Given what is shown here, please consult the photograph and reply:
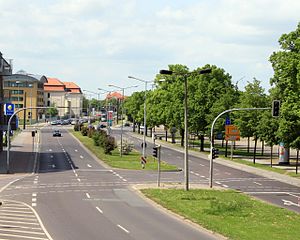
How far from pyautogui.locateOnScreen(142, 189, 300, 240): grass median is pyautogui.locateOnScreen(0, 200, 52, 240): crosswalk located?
7742 mm

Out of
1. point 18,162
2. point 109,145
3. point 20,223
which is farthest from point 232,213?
point 109,145

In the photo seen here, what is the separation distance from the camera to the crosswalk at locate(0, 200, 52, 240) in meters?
24.4

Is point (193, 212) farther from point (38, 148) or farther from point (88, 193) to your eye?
point (38, 148)

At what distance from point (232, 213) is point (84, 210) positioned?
26.9 feet

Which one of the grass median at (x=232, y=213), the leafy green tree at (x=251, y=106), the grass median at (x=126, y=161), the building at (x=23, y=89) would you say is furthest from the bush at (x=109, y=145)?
the building at (x=23, y=89)

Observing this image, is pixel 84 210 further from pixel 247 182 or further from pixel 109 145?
pixel 109 145

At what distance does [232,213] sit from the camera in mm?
32875

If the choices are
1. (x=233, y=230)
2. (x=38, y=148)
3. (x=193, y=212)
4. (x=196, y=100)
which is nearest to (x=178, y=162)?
(x=196, y=100)

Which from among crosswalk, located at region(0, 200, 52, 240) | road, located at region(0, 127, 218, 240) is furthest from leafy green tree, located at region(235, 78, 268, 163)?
crosswalk, located at region(0, 200, 52, 240)

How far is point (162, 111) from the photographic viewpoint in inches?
4483

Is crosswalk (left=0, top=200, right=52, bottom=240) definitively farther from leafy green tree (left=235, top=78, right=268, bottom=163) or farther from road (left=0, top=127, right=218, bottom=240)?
leafy green tree (left=235, top=78, right=268, bottom=163)

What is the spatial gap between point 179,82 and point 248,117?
91.2ft

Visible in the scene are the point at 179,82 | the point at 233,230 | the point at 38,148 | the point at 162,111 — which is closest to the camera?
the point at 233,230

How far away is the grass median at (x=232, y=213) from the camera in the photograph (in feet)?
88.5
